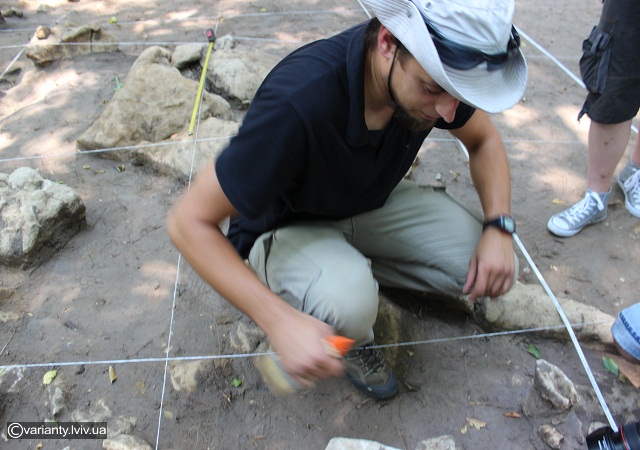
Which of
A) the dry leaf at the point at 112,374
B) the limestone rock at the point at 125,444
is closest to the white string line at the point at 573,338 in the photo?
the limestone rock at the point at 125,444

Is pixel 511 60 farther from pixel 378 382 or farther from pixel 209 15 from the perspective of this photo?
pixel 209 15

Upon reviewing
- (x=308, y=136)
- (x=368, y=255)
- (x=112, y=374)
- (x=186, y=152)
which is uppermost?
(x=308, y=136)

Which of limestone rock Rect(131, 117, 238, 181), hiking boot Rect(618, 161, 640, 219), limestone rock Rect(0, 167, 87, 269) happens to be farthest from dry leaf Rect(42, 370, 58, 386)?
hiking boot Rect(618, 161, 640, 219)

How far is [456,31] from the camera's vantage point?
102cm

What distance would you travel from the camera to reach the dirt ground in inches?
63.6

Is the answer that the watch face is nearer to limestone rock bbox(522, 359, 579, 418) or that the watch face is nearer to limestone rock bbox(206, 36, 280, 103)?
limestone rock bbox(522, 359, 579, 418)

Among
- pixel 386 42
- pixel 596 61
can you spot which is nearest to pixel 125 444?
pixel 386 42

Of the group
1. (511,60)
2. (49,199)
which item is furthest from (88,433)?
(511,60)

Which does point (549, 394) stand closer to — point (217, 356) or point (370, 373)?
point (370, 373)

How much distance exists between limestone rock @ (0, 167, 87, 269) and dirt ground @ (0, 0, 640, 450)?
6cm

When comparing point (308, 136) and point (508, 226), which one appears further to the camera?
point (508, 226)

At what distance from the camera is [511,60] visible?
1.16 metres

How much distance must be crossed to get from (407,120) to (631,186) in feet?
6.09

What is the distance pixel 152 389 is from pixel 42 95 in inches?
108
